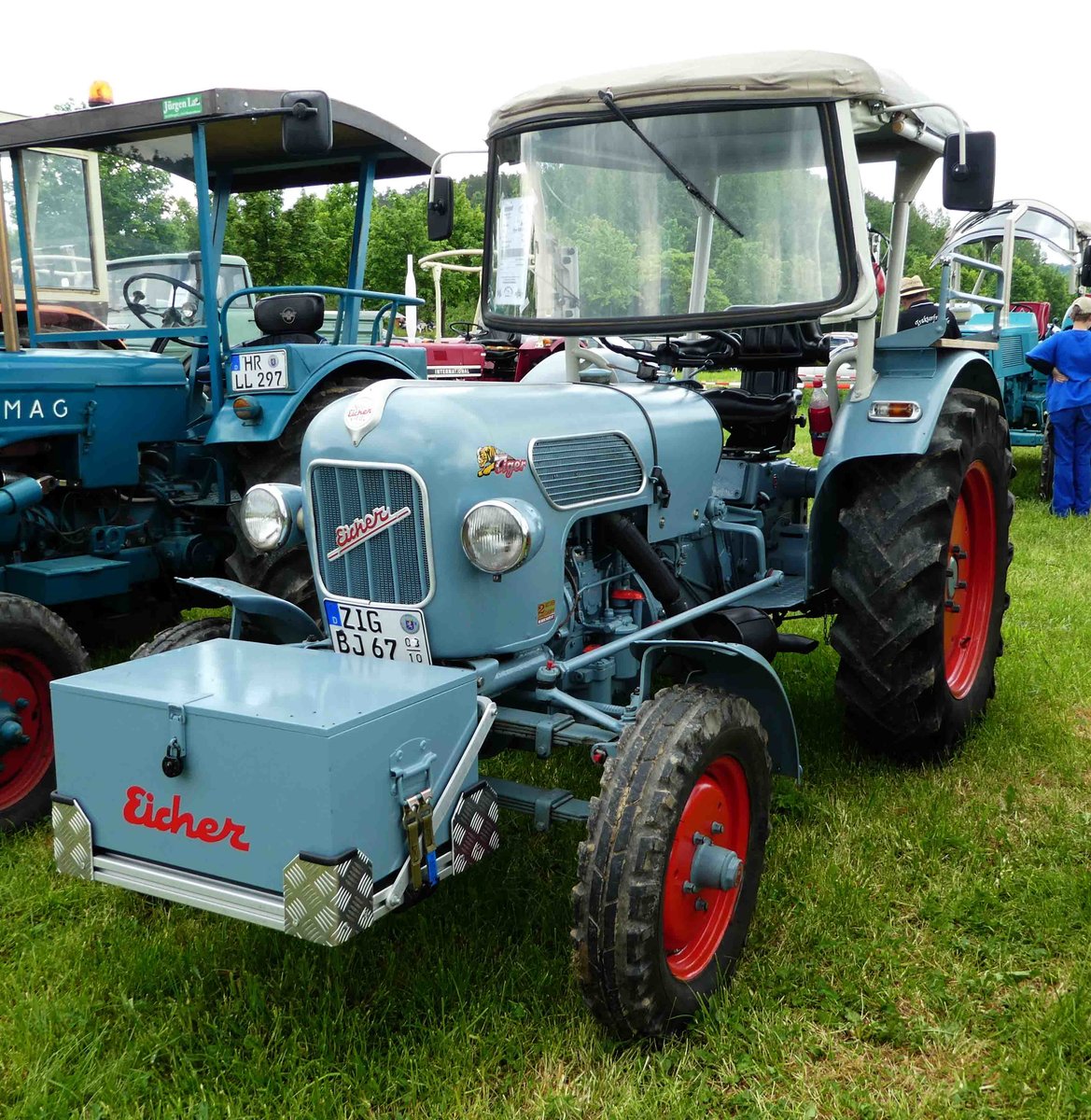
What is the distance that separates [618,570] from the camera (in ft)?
11.1

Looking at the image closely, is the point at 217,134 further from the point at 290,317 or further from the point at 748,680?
the point at 748,680

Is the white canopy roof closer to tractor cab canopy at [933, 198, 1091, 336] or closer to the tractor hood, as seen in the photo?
the tractor hood

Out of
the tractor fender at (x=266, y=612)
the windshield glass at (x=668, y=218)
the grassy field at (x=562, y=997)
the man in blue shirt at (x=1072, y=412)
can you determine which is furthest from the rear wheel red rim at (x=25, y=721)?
the man in blue shirt at (x=1072, y=412)

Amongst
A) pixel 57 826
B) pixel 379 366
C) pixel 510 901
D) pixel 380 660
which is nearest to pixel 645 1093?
pixel 510 901

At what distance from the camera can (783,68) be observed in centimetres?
315

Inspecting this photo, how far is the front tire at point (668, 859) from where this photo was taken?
239 centimetres

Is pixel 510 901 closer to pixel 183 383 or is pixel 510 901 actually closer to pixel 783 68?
pixel 783 68

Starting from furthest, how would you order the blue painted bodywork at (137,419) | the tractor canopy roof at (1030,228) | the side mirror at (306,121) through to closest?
1. the tractor canopy roof at (1030,228)
2. the blue painted bodywork at (137,419)
3. the side mirror at (306,121)

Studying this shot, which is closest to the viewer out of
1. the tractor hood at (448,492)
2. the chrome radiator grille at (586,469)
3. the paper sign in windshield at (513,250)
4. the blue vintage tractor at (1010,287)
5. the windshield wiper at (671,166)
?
the tractor hood at (448,492)

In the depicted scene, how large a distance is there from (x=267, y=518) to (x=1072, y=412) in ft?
25.6

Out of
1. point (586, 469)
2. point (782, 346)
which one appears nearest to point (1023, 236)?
point (782, 346)

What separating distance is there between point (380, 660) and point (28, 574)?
2348 mm

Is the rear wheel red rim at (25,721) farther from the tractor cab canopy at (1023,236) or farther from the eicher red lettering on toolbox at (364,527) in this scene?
the tractor cab canopy at (1023,236)

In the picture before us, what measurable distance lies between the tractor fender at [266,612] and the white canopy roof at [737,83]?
65.8 inches
